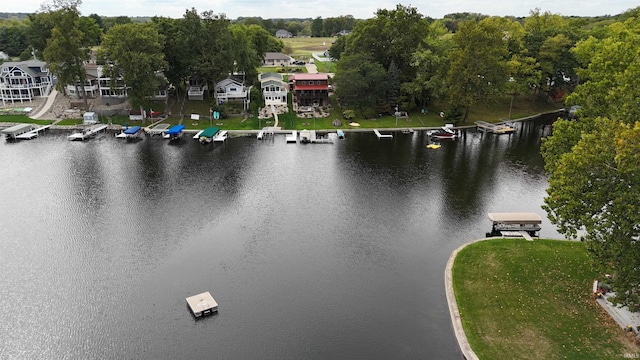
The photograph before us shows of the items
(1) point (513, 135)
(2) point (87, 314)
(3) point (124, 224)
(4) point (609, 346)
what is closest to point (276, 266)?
(2) point (87, 314)

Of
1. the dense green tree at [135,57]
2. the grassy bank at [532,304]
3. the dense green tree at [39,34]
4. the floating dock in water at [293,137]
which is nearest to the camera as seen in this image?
the grassy bank at [532,304]

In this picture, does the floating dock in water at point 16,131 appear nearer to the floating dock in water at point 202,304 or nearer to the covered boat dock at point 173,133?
the covered boat dock at point 173,133

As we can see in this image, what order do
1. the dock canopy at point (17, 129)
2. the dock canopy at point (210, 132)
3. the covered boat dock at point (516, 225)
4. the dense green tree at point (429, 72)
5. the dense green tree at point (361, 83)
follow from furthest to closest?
the dense green tree at point (361, 83), the dense green tree at point (429, 72), the dock canopy at point (17, 129), the dock canopy at point (210, 132), the covered boat dock at point (516, 225)

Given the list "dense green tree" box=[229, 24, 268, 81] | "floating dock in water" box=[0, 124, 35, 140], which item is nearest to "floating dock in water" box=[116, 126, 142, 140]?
"floating dock in water" box=[0, 124, 35, 140]

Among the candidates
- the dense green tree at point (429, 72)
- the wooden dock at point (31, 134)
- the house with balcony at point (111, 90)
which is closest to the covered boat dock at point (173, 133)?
the house with balcony at point (111, 90)

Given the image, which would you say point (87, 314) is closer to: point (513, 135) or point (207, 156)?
point (207, 156)

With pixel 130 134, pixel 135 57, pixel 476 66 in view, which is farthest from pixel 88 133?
pixel 476 66

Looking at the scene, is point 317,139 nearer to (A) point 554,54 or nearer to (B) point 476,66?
(B) point 476,66
